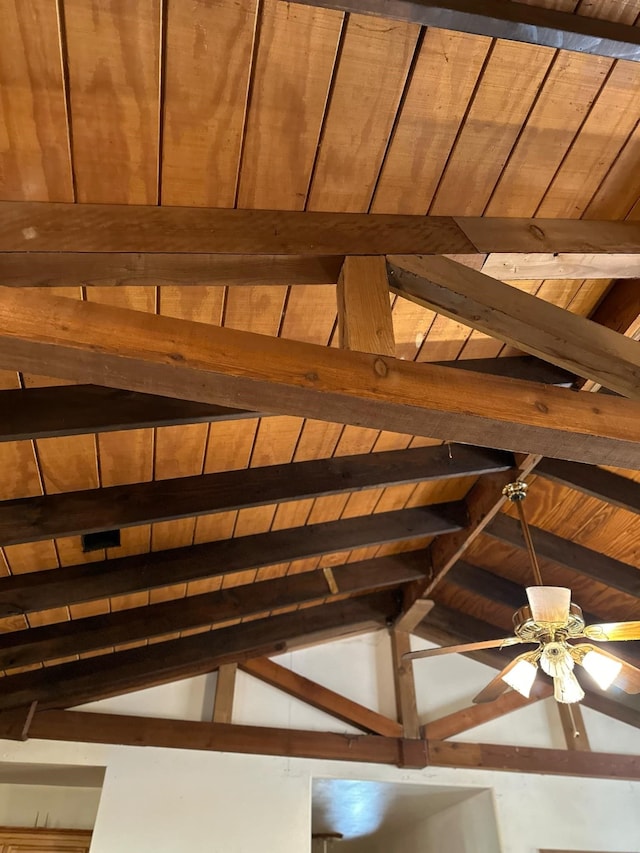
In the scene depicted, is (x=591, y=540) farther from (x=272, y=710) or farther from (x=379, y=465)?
(x=272, y=710)

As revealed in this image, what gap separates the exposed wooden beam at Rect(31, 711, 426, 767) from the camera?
A: 3812 millimetres

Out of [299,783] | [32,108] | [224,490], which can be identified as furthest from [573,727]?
[32,108]

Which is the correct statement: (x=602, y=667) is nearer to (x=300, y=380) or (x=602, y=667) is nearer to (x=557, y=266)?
(x=557, y=266)

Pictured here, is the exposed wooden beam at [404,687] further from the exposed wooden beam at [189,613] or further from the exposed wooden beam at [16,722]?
the exposed wooden beam at [16,722]

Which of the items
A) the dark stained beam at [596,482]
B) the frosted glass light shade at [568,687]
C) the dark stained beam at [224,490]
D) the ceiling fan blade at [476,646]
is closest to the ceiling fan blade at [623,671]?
the frosted glass light shade at [568,687]

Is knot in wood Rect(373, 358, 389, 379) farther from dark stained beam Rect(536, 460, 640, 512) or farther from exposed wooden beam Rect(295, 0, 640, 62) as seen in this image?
dark stained beam Rect(536, 460, 640, 512)

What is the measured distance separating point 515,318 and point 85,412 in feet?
4.28

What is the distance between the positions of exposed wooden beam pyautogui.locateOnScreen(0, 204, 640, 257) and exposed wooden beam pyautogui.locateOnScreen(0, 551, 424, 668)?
8.47 feet

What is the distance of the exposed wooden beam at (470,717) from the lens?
429cm

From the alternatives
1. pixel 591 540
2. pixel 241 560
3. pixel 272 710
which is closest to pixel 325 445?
pixel 241 560

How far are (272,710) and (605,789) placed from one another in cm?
246

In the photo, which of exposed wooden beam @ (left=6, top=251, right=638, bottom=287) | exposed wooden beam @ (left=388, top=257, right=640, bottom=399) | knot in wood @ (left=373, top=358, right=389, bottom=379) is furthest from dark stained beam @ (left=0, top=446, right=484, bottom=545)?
knot in wood @ (left=373, top=358, right=389, bottom=379)

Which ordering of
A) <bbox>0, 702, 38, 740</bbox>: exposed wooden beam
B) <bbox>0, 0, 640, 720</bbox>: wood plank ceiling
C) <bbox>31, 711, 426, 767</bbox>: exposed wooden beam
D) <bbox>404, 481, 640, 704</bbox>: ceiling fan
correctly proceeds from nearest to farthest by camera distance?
<bbox>0, 0, 640, 720</bbox>: wood plank ceiling, <bbox>404, 481, 640, 704</bbox>: ceiling fan, <bbox>0, 702, 38, 740</bbox>: exposed wooden beam, <bbox>31, 711, 426, 767</bbox>: exposed wooden beam

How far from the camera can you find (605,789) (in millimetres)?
4352
